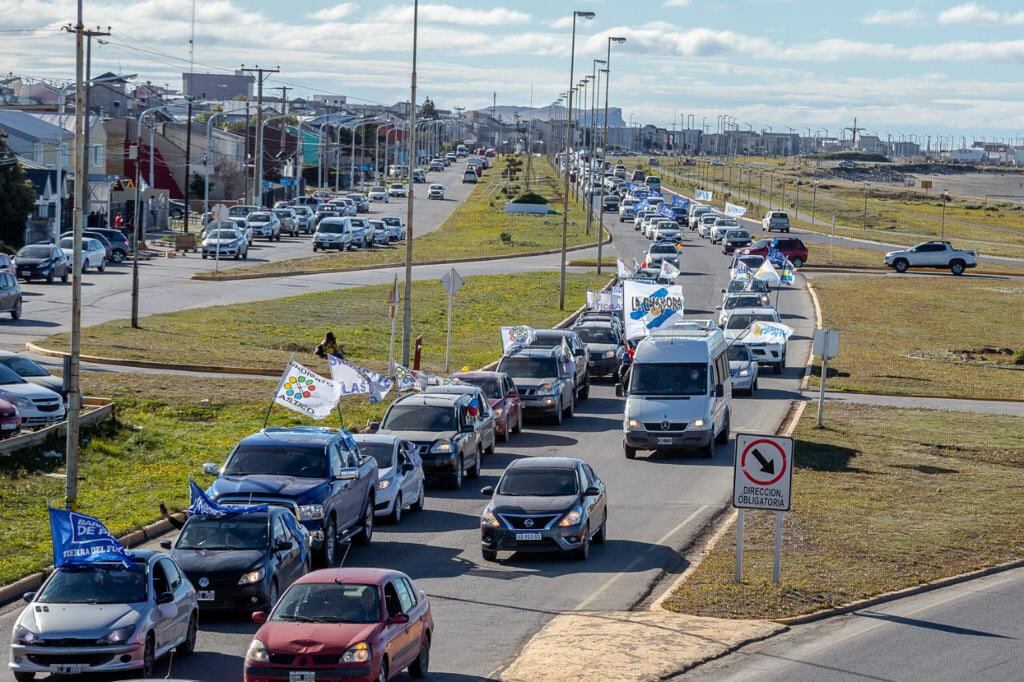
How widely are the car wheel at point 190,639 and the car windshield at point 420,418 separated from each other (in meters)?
12.5

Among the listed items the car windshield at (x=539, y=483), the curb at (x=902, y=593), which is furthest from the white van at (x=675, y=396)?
the curb at (x=902, y=593)

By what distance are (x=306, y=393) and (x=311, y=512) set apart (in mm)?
6401

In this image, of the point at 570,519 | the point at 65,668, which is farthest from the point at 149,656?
the point at 570,519

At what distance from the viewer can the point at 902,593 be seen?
70.4 feet

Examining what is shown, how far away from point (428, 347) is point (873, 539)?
2786 cm

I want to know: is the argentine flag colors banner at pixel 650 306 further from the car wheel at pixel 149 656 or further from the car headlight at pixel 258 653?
the car headlight at pixel 258 653

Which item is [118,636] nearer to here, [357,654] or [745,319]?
[357,654]

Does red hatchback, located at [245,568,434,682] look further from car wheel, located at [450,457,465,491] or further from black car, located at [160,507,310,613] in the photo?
car wheel, located at [450,457,465,491]

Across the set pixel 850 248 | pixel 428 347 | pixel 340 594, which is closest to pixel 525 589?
pixel 340 594

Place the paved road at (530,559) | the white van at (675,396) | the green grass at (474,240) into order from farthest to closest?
the green grass at (474,240) → the white van at (675,396) → the paved road at (530,559)

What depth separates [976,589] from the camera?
877 inches

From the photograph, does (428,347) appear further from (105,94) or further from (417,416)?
(105,94)

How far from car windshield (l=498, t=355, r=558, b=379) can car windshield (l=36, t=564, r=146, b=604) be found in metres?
21.8

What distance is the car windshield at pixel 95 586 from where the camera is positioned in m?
15.7
